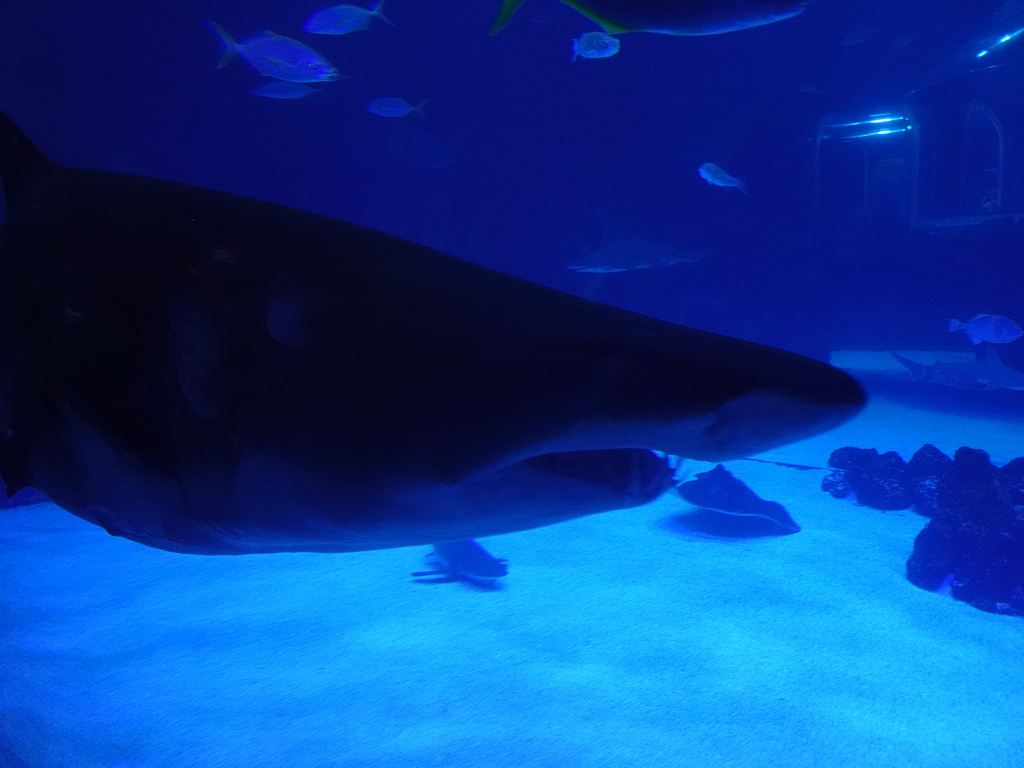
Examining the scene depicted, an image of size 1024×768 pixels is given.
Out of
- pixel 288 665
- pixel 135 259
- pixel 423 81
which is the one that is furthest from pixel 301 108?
pixel 135 259

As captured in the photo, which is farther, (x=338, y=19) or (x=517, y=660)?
(x=338, y=19)

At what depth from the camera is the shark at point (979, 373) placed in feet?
44.0

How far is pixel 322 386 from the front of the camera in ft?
2.78

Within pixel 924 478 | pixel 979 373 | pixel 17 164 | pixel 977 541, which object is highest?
pixel 979 373

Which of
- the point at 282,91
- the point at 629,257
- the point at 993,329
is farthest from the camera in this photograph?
the point at 629,257

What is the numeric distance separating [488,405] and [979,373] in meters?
16.5

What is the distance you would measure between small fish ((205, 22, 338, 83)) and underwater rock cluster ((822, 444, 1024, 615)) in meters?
8.67

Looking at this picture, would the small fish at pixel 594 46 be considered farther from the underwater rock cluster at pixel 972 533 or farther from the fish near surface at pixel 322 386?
the fish near surface at pixel 322 386

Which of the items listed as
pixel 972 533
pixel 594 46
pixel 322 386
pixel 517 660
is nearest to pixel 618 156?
pixel 594 46

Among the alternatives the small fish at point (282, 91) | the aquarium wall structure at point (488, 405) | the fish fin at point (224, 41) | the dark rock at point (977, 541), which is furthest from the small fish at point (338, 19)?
the dark rock at point (977, 541)

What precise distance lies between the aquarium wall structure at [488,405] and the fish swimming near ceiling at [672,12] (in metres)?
0.02

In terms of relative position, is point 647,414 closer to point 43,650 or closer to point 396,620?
point 396,620

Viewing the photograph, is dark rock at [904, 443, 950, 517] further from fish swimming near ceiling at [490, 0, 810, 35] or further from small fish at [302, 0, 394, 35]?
small fish at [302, 0, 394, 35]

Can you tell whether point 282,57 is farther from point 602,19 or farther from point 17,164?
point 17,164
